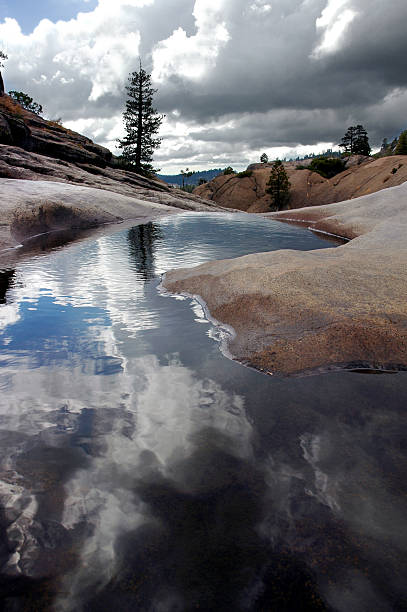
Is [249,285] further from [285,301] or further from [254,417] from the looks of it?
[254,417]

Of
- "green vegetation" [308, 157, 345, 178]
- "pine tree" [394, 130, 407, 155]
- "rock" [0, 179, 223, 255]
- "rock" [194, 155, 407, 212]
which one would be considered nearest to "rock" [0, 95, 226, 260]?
"rock" [0, 179, 223, 255]

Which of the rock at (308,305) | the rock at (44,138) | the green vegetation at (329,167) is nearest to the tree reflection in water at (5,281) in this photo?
the rock at (308,305)

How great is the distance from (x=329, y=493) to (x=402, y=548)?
0.54 metres

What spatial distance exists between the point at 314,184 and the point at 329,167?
4963 mm

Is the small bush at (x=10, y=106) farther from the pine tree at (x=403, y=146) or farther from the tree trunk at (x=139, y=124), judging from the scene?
the pine tree at (x=403, y=146)

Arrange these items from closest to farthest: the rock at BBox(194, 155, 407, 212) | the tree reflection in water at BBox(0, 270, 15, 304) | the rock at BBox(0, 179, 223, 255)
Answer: the tree reflection in water at BBox(0, 270, 15, 304) → the rock at BBox(0, 179, 223, 255) → the rock at BBox(194, 155, 407, 212)

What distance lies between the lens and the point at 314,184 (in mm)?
Answer: 54688

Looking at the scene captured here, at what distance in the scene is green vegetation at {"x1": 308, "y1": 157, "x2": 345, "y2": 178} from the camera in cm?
5599

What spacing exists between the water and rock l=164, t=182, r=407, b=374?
0.37m

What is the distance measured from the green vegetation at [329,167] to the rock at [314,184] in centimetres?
107

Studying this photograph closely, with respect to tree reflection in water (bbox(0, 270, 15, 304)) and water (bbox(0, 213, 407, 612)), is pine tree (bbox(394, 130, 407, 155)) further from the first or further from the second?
water (bbox(0, 213, 407, 612))

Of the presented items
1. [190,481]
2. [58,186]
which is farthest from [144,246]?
[190,481]

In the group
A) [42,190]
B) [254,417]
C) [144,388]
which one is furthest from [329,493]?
[42,190]

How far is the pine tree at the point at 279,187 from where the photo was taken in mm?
53562
